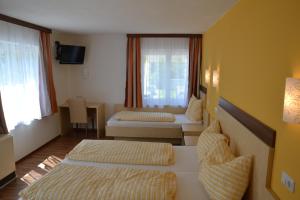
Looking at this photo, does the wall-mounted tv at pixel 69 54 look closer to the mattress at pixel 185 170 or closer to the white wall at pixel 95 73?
the white wall at pixel 95 73

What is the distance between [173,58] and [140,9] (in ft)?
7.10

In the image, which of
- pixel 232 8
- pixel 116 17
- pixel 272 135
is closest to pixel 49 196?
pixel 272 135

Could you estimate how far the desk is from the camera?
466 centimetres

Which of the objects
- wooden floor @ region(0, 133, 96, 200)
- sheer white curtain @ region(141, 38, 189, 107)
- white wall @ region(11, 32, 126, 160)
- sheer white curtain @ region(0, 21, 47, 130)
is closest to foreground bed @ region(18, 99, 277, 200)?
wooden floor @ region(0, 133, 96, 200)

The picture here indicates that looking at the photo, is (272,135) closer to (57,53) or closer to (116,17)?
(116,17)

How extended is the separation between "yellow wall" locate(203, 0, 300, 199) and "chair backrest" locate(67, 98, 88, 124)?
307 cm

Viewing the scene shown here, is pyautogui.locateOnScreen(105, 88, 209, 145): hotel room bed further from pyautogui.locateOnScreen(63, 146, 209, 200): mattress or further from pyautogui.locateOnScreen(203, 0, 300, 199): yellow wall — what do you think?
pyautogui.locateOnScreen(203, 0, 300, 199): yellow wall

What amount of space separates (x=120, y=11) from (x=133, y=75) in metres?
2.14

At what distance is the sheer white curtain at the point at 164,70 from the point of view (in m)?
4.66

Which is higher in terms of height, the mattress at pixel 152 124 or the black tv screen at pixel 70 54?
the black tv screen at pixel 70 54

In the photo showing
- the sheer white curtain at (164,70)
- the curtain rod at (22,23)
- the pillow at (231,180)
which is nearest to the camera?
the pillow at (231,180)

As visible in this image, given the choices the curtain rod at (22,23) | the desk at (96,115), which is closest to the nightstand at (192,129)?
the desk at (96,115)

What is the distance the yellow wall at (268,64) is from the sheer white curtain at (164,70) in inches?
86.0

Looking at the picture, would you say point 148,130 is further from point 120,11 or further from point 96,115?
point 120,11
